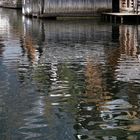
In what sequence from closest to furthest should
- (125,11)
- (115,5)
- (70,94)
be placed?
(70,94) → (125,11) → (115,5)

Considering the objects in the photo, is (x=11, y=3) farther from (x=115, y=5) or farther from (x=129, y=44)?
(x=129, y=44)

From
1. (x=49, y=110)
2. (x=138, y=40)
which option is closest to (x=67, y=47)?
(x=138, y=40)

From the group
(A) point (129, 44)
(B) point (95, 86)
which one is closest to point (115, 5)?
(A) point (129, 44)

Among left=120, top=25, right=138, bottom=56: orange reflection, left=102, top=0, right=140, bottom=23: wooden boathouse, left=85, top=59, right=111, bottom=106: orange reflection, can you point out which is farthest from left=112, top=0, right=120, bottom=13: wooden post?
left=85, top=59, right=111, bottom=106: orange reflection

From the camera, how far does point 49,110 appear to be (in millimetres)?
12602

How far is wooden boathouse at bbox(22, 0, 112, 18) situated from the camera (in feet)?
188

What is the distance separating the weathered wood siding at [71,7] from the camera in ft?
188

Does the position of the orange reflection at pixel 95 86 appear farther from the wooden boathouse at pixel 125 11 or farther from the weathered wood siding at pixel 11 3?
the weathered wood siding at pixel 11 3

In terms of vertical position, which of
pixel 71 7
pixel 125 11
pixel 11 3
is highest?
pixel 11 3

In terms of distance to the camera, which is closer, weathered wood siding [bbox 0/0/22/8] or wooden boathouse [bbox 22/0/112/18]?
wooden boathouse [bbox 22/0/112/18]

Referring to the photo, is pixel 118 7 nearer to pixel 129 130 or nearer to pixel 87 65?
pixel 87 65

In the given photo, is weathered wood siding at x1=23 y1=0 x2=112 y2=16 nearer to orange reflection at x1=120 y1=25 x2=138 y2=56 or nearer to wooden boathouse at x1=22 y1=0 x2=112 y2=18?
wooden boathouse at x1=22 y1=0 x2=112 y2=18

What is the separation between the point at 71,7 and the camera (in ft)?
189

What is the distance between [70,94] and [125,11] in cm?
4428
